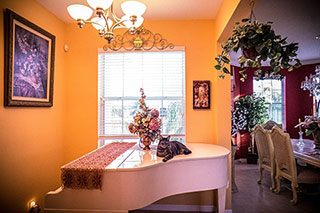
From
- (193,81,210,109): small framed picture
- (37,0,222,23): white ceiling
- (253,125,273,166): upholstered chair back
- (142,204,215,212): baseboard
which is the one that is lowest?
(142,204,215,212): baseboard

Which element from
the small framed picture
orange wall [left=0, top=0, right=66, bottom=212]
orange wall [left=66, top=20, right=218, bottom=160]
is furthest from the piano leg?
orange wall [left=0, top=0, right=66, bottom=212]

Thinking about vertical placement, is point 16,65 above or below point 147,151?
above

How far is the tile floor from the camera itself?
2734 mm

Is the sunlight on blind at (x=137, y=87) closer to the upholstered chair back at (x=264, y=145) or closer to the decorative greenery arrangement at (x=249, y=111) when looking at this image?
the upholstered chair back at (x=264, y=145)

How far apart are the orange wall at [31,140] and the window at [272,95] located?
5284 mm

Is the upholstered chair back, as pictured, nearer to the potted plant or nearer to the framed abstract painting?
the potted plant

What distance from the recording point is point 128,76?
284cm

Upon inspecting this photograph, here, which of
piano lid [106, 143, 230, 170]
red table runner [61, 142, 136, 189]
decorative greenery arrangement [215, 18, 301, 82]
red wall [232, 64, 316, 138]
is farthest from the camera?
red wall [232, 64, 316, 138]

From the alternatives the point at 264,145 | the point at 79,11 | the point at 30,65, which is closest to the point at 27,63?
the point at 30,65

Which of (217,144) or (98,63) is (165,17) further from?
(217,144)

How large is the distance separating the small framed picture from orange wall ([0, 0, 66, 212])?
191 centimetres

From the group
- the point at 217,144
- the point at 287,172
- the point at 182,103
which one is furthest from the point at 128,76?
the point at 287,172

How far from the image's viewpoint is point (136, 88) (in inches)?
112

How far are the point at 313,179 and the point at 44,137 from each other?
12.5ft
